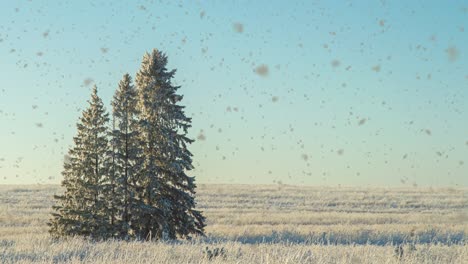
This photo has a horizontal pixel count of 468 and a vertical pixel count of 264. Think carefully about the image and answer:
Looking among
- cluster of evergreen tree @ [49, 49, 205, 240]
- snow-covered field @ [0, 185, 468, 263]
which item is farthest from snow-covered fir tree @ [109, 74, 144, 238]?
snow-covered field @ [0, 185, 468, 263]

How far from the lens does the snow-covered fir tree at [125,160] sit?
918 inches

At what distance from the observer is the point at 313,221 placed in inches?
1431

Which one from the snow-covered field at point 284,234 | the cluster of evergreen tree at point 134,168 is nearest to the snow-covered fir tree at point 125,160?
the cluster of evergreen tree at point 134,168

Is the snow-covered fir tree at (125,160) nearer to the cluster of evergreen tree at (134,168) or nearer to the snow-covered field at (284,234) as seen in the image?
the cluster of evergreen tree at (134,168)

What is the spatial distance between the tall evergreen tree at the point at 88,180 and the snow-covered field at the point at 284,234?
136 centimetres

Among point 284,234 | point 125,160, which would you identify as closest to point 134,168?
point 125,160

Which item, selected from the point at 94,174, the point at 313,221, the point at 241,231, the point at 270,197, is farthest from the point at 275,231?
the point at 270,197

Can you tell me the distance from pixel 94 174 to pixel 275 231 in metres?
10.3

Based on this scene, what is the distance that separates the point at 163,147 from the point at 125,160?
5.39 feet

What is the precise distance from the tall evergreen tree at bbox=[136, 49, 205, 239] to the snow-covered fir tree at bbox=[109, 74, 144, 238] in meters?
0.36

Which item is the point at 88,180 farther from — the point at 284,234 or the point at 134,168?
the point at 284,234

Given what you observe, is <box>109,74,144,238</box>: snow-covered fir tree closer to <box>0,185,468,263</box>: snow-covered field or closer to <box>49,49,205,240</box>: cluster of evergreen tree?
<box>49,49,205,240</box>: cluster of evergreen tree

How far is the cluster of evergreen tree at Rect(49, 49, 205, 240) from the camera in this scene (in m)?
23.2

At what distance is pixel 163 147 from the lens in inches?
937
